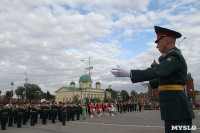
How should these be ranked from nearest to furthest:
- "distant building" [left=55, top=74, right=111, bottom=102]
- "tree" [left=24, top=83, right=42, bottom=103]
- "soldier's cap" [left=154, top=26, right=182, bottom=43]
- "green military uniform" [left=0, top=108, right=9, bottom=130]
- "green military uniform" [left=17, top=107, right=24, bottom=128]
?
"soldier's cap" [left=154, top=26, right=182, bottom=43] < "green military uniform" [left=0, top=108, right=9, bottom=130] < "green military uniform" [left=17, top=107, right=24, bottom=128] < "tree" [left=24, top=83, right=42, bottom=103] < "distant building" [left=55, top=74, right=111, bottom=102]

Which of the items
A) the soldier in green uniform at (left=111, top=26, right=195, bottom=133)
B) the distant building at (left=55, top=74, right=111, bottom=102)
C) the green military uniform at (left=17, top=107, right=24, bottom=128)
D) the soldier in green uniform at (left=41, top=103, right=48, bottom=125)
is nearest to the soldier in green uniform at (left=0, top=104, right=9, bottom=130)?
the green military uniform at (left=17, top=107, right=24, bottom=128)

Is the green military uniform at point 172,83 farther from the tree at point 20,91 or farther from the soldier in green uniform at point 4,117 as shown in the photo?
the tree at point 20,91

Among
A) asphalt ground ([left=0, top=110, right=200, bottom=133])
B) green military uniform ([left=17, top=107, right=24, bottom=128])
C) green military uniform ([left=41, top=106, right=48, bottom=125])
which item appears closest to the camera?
asphalt ground ([left=0, top=110, right=200, bottom=133])

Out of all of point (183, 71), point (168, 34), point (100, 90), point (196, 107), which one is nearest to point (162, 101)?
point (183, 71)

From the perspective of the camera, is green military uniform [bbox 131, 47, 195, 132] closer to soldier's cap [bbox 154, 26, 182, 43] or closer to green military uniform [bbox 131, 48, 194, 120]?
green military uniform [bbox 131, 48, 194, 120]

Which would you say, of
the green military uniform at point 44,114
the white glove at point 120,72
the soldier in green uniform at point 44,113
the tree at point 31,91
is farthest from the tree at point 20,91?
the white glove at point 120,72

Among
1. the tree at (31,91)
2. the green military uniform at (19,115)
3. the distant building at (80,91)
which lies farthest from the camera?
the distant building at (80,91)

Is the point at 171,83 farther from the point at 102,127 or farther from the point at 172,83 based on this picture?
the point at 102,127

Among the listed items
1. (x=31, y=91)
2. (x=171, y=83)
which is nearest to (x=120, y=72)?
(x=171, y=83)

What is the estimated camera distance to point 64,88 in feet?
344

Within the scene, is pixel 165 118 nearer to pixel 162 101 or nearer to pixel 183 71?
pixel 162 101

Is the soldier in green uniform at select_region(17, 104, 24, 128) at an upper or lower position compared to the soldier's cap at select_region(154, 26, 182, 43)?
lower

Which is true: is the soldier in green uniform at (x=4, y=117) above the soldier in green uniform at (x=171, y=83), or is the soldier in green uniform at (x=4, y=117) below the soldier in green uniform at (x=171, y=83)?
below

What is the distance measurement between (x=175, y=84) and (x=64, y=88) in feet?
345
